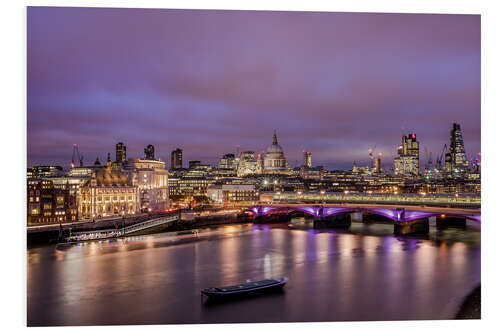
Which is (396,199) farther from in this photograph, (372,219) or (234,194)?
(234,194)

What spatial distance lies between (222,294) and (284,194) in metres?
28.6

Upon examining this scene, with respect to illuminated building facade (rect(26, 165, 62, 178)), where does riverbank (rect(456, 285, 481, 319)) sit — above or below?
below

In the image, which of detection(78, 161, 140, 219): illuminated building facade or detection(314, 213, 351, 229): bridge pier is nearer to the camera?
detection(314, 213, 351, 229): bridge pier

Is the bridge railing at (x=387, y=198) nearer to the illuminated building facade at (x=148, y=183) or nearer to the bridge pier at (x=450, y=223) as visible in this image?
the bridge pier at (x=450, y=223)

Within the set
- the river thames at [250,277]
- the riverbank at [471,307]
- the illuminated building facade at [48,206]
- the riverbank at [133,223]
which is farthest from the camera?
the illuminated building facade at [48,206]

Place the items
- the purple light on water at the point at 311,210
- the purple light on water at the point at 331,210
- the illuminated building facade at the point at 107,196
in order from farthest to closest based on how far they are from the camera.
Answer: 1. the purple light on water at the point at 311,210
2. the illuminated building facade at the point at 107,196
3. the purple light on water at the point at 331,210

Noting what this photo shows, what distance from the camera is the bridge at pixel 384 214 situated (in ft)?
68.2

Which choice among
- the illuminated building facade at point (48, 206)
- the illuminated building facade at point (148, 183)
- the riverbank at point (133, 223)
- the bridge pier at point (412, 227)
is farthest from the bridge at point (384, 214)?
the illuminated building facade at point (48, 206)

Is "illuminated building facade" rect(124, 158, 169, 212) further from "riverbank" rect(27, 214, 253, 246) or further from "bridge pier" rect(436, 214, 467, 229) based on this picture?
"bridge pier" rect(436, 214, 467, 229)

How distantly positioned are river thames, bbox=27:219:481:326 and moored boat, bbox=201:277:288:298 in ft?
0.79

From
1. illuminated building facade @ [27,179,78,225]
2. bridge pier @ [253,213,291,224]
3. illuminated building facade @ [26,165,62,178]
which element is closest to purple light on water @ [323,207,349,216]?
bridge pier @ [253,213,291,224]

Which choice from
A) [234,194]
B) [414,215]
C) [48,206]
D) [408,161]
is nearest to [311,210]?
[414,215]

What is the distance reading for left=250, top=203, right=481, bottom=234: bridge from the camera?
819 inches

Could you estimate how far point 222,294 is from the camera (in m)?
10.6
